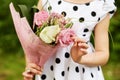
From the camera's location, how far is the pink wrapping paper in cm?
243

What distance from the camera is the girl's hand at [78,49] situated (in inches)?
93.2

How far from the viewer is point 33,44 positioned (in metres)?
2.44

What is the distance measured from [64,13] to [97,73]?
360 mm

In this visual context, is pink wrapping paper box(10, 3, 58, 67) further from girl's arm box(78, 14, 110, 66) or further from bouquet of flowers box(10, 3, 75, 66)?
girl's arm box(78, 14, 110, 66)

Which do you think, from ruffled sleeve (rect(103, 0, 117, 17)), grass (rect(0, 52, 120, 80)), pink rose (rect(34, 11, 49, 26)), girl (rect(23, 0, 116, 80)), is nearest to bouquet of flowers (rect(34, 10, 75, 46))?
pink rose (rect(34, 11, 49, 26))

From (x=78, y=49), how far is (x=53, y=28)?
17 cm

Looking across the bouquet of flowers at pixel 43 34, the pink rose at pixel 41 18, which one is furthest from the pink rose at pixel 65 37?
the pink rose at pixel 41 18

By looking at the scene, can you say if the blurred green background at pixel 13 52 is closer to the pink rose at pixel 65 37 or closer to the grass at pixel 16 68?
the grass at pixel 16 68

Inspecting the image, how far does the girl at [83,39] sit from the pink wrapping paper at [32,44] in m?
0.05

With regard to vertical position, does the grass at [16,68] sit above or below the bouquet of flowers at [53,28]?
Result: above

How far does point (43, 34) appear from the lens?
2.36 m

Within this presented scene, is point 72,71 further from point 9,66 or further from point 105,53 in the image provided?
point 9,66

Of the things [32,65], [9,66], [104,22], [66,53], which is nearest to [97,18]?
[104,22]

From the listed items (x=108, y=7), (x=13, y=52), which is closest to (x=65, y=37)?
(x=108, y=7)
